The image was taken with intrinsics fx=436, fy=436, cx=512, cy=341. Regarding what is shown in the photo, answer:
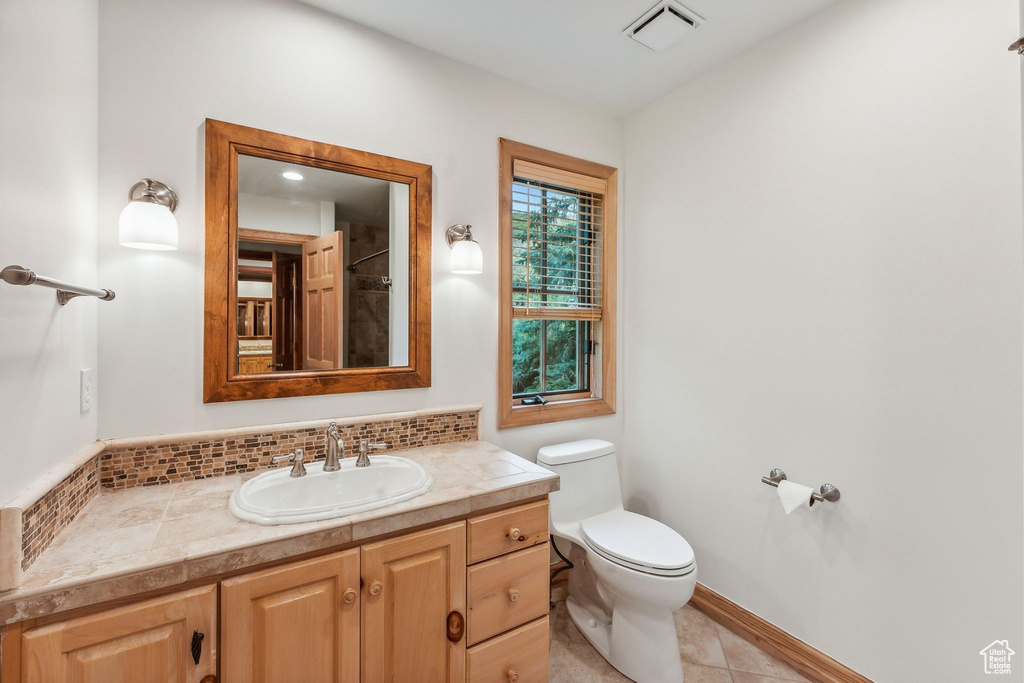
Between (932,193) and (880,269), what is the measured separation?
26 centimetres

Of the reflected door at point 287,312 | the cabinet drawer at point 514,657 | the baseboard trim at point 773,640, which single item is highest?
the reflected door at point 287,312

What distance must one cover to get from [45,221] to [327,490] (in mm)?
1009

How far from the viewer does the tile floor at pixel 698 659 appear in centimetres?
167

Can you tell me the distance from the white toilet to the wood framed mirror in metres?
0.86

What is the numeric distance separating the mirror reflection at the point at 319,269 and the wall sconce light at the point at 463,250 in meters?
0.20

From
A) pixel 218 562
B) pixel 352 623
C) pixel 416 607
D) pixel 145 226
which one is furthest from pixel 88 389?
pixel 416 607

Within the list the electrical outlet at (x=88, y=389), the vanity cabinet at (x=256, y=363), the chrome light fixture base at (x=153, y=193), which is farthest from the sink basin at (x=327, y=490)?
the chrome light fixture base at (x=153, y=193)

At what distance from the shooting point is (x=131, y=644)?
0.91m

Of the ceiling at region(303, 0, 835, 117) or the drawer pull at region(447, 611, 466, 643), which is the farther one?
the ceiling at region(303, 0, 835, 117)

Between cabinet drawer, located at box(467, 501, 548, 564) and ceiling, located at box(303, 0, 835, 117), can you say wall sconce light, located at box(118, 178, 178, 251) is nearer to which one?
ceiling, located at box(303, 0, 835, 117)

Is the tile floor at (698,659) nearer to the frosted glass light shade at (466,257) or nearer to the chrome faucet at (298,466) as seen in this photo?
the chrome faucet at (298,466)

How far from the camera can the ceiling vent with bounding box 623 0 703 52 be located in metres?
1.65

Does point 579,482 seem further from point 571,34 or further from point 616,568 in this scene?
point 571,34

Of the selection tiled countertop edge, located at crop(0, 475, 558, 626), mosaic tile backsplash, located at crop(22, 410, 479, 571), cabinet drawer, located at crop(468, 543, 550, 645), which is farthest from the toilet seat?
mosaic tile backsplash, located at crop(22, 410, 479, 571)
